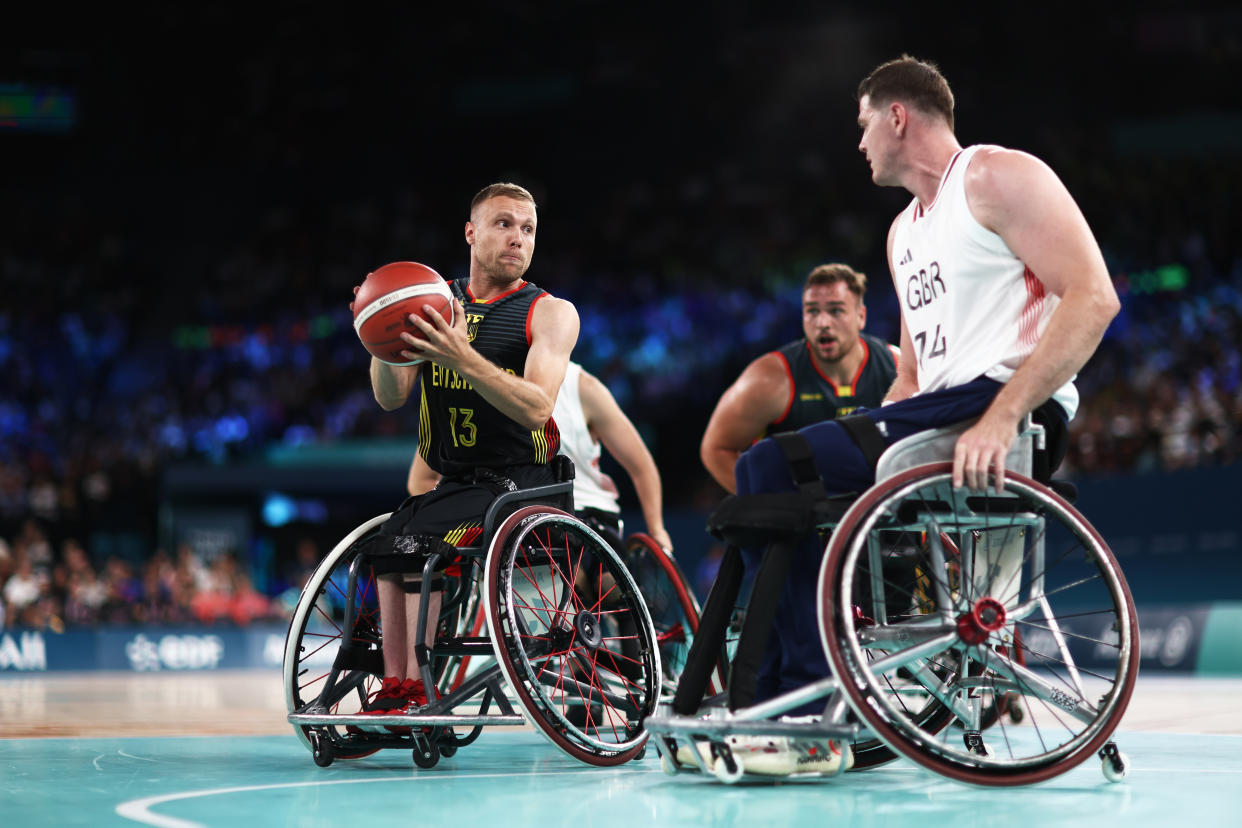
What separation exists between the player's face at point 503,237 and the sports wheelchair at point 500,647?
Result: 68cm

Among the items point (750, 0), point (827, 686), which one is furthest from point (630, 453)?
point (750, 0)

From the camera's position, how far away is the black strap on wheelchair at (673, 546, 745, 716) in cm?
304

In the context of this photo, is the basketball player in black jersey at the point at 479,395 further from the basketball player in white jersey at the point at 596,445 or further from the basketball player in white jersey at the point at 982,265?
the basketball player in white jersey at the point at 596,445

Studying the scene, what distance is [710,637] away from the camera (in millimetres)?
3086

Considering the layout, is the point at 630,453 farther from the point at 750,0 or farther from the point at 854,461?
the point at 750,0

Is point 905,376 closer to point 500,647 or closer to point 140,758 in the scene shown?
point 500,647

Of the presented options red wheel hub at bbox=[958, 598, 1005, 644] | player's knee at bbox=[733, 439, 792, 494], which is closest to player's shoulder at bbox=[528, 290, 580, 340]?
player's knee at bbox=[733, 439, 792, 494]

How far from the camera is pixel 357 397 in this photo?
21969 millimetres

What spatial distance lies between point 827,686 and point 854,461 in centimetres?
56

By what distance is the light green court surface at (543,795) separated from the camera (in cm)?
260

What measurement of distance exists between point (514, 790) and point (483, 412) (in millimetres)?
1283

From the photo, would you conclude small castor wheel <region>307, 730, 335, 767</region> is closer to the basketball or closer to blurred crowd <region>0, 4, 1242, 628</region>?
the basketball

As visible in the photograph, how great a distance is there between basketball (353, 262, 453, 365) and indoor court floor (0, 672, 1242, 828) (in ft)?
4.01

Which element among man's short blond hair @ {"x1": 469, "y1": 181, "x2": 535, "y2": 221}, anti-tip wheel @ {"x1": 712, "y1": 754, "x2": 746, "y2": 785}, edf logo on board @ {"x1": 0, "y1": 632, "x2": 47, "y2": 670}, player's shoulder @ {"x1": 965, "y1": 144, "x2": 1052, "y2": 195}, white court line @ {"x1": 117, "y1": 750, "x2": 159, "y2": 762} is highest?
man's short blond hair @ {"x1": 469, "y1": 181, "x2": 535, "y2": 221}
